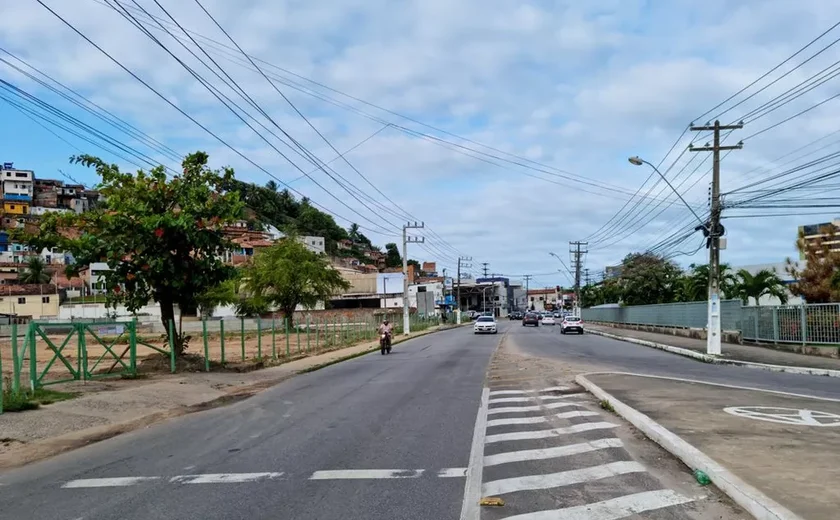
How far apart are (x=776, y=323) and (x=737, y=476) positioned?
23463 mm

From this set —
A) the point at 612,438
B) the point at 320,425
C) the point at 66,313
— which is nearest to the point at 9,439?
the point at 320,425

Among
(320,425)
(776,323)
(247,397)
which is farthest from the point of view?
(776,323)

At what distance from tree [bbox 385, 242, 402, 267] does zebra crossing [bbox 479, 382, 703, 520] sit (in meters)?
160

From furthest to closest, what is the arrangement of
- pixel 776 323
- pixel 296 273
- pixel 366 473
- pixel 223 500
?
pixel 296 273, pixel 776 323, pixel 366 473, pixel 223 500

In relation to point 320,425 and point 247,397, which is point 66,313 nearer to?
point 247,397

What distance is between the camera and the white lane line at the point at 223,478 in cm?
738

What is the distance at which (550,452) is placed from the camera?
336 inches

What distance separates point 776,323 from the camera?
27203mm

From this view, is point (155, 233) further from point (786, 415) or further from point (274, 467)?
point (786, 415)

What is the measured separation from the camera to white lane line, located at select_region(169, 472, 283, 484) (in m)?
7.38

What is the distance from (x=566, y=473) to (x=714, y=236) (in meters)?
22.8

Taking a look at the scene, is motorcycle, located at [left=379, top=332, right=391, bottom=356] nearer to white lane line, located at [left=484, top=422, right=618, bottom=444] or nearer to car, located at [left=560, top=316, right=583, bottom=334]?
white lane line, located at [left=484, top=422, right=618, bottom=444]

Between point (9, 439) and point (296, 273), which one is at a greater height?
point (296, 273)

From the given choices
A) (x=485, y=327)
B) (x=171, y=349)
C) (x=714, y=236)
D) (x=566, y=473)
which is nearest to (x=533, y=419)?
(x=566, y=473)
